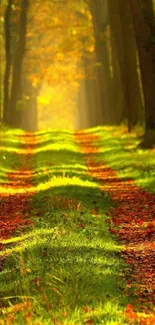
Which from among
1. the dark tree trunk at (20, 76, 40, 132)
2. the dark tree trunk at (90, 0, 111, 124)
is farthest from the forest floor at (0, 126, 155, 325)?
the dark tree trunk at (20, 76, 40, 132)

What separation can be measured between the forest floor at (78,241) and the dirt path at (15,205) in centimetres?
2

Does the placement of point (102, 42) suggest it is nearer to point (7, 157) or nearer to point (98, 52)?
point (98, 52)

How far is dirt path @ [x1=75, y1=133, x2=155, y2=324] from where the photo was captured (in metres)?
7.89

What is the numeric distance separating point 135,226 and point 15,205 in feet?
11.5

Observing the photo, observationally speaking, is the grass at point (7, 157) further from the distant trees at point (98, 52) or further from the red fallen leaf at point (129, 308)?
the red fallen leaf at point (129, 308)

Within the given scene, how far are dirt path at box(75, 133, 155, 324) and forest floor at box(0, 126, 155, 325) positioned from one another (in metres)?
0.01

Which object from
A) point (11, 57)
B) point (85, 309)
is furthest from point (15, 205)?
point (11, 57)

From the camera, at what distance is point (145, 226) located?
462 inches

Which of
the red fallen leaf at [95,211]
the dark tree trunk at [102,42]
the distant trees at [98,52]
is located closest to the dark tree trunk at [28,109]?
the distant trees at [98,52]

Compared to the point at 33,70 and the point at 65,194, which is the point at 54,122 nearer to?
the point at 33,70

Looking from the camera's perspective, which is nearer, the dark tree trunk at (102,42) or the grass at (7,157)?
the grass at (7,157)

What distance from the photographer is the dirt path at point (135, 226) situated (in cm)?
789

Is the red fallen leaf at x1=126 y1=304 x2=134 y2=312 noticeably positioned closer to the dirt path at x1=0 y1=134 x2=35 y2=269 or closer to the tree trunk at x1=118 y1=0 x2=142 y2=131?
the dirt path at x1=0 y1=134 x2=35 y2=269

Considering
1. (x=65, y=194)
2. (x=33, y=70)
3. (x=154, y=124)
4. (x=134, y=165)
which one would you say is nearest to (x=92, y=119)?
(x=33, y=70)
